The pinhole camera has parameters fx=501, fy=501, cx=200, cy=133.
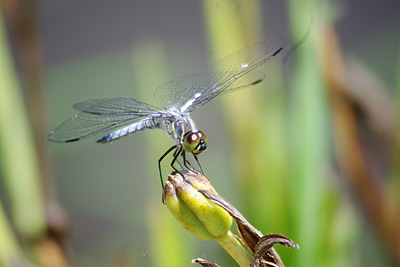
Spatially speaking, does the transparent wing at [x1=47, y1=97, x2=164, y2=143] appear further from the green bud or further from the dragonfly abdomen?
the green bud

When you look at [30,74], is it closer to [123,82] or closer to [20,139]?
[20,139]

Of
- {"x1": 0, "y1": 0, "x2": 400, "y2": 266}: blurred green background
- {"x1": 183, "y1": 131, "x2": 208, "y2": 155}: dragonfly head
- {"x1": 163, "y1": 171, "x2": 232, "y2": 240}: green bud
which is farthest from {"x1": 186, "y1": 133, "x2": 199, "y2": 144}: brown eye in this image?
{"x1": 163, "y1": 171, "x2": 232, "y2": 240}: green bud

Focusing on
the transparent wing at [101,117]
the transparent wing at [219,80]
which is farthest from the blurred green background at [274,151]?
the transparent wing at [101,117]

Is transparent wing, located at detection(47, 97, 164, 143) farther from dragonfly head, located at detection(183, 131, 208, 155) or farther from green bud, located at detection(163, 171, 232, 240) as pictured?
green bud, located at detection(163, 171, 232, 240)

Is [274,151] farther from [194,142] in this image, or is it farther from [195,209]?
[195,209]

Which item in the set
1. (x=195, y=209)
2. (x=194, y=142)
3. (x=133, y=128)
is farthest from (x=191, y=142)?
(x=195, y=209)

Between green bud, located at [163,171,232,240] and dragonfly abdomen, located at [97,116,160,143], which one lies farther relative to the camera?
dragonfly abdomen, located at [97,116,160,143]

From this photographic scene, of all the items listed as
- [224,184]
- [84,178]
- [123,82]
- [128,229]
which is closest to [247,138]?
[224,184]

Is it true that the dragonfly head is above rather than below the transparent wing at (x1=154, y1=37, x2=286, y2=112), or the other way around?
below

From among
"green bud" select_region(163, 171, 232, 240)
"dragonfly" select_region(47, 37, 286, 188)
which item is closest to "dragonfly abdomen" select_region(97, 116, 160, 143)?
"dragonfly" select_region(47, 37, 286, 188)
